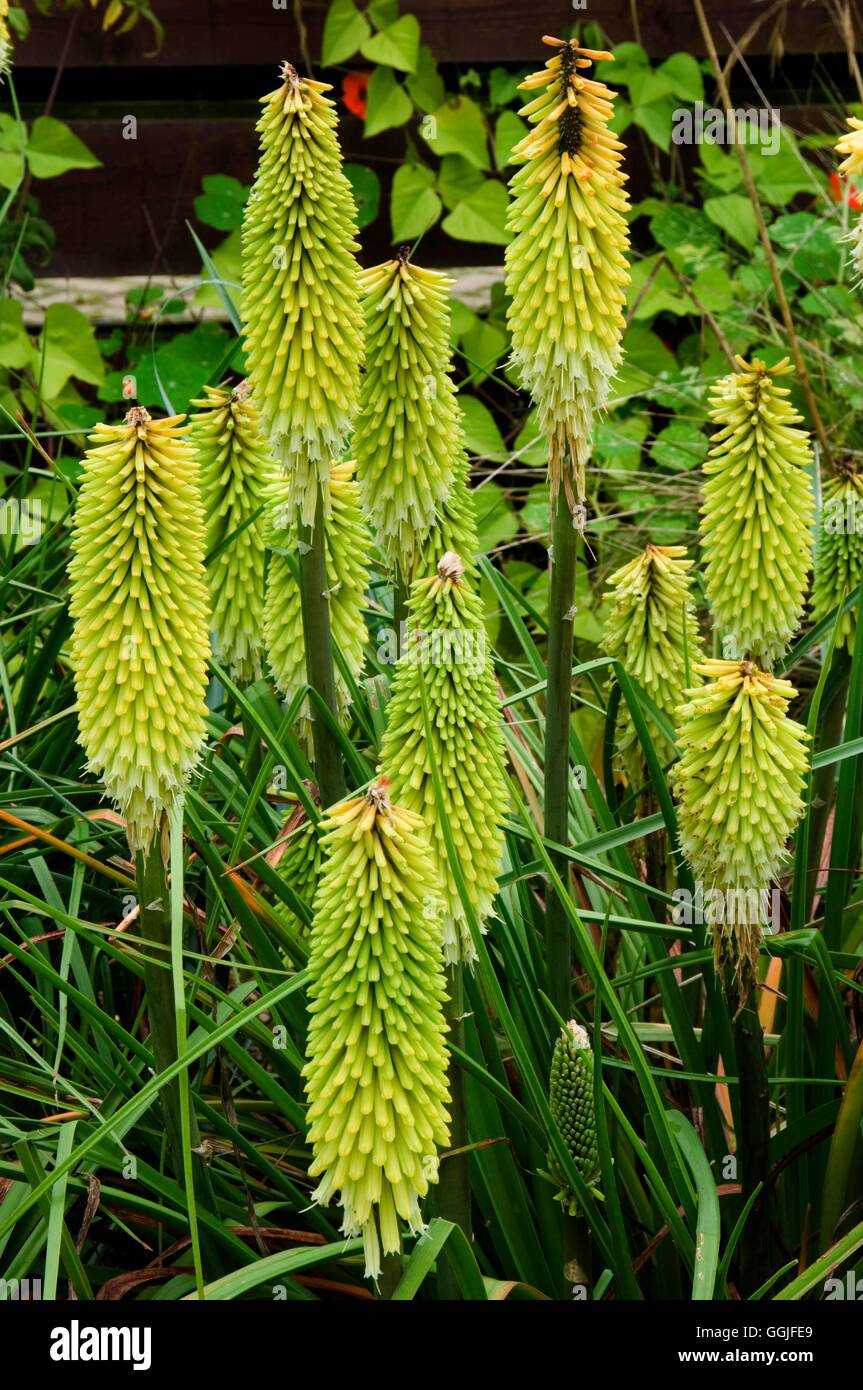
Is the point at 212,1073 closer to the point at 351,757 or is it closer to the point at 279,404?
the point at 351,757

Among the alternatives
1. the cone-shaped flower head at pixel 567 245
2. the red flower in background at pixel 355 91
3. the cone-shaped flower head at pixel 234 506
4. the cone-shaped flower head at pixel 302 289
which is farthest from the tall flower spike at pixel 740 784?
the red flower in background at pixel 355 91

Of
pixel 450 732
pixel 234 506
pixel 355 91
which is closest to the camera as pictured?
pixel 450 732

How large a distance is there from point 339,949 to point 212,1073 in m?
1.37

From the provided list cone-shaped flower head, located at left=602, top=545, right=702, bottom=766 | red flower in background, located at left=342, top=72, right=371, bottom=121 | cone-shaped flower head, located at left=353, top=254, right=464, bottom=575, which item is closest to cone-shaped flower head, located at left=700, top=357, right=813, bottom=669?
cone-shaped flower head, located at left=602, top=545, right=702, bottom=766

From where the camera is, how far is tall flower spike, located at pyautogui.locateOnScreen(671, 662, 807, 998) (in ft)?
7.70

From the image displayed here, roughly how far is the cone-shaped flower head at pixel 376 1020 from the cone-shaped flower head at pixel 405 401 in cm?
79

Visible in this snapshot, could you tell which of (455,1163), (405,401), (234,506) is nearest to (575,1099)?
(455,1163)

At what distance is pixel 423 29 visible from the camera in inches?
292

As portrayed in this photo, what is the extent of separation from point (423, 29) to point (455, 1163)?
640 centimetres

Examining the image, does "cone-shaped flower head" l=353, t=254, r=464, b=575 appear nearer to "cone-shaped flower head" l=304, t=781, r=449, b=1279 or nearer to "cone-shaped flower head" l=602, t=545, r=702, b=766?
"cone-shaped flower head" l=602, t=545, r=702, b=766

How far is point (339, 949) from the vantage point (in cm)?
190

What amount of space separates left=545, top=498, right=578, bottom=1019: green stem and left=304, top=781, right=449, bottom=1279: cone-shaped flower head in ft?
1.98

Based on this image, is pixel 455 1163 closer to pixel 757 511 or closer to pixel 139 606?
pixel 139 606

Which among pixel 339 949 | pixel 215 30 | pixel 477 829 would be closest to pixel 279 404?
pixel 477 829
